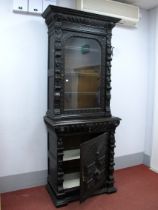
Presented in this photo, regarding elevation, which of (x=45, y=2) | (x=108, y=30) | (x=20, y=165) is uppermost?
(x=45, y=2)

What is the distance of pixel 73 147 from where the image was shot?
2676 millimetres

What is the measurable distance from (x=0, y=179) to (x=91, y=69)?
1.78 m

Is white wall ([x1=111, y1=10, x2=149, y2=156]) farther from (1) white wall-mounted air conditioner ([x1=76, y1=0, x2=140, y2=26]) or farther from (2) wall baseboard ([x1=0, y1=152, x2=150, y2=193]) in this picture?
(2) wall baseboard ([x1=0, y1=152, x2=150, y2=193])

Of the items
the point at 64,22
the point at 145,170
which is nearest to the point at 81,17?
the point at 64,22

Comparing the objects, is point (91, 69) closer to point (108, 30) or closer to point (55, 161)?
point (108, 30)

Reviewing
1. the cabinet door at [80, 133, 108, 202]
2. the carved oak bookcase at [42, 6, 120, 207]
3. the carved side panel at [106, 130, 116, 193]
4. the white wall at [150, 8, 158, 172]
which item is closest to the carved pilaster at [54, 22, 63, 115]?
the carved oak bookcase at [42, 6, 120, 207]

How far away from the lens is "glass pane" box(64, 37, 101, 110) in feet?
8.04

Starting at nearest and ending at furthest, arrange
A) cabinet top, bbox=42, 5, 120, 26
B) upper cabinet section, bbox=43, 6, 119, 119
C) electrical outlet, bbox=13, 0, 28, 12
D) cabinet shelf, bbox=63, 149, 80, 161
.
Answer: cabinet top, bbox=42, 5, 120, 26, upper cabinet section, bbox=43, 6, 119, 119, electrical outlet, bbox=13, 0, 28, 12, cabinet shelf, bbox=63, 149, 80, 161

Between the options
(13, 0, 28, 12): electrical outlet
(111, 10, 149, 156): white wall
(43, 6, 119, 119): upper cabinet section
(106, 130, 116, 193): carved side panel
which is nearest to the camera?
(43, 6, 119, 119): upper cabinet section

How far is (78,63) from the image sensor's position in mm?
2549

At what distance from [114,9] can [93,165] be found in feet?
7.03

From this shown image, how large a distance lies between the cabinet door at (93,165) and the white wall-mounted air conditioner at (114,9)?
1657 millimetres

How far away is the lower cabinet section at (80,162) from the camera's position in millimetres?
2254

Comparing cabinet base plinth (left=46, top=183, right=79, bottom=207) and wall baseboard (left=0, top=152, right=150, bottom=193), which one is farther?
wall baseboard (left=0, top=152, right=150, bottom=193)
